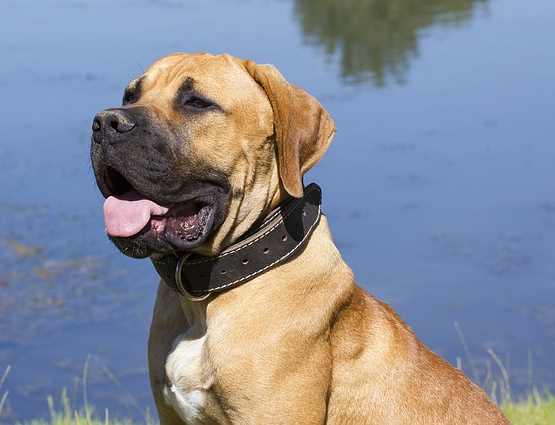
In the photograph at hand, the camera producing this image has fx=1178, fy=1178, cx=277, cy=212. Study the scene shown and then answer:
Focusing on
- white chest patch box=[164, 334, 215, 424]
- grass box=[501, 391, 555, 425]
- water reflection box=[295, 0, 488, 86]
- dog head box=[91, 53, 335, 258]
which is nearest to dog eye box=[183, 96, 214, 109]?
dog head box=[91, 53, 335, 258]

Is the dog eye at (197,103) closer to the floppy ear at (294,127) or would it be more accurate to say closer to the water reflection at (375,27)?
the floppy ear at (294,127)

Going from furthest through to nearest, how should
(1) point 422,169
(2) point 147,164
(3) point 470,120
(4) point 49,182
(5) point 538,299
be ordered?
(3) point 470,120
(1) point 422,169
(4) point 49,182
(5) point 538,299
(2) point 147,164

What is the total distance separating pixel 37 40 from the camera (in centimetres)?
1438

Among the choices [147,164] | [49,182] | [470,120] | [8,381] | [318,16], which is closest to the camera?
[147,164]

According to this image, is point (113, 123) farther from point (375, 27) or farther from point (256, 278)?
point (375, 27)

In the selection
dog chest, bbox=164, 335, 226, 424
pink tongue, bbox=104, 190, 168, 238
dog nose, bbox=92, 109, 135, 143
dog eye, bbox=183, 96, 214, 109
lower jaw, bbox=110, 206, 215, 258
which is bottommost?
dog chest, bbox=164, 335, 226, 424

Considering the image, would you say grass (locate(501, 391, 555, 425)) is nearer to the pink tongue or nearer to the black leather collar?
the black leather collar

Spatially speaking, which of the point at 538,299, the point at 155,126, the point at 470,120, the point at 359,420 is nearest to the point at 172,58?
the point at 155,126

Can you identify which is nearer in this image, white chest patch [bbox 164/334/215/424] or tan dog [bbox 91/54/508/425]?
tan dog [bbox 91/54/508/425]

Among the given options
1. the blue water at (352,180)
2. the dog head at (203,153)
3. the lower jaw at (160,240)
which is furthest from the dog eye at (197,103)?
the blue water at (352,180)

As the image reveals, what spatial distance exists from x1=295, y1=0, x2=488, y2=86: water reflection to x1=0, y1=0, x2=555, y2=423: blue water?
50 mm

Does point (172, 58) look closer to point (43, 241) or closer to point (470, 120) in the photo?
point (43, 241)

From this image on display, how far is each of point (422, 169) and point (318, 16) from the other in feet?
18.4

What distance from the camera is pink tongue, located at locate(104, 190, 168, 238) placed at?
3955 mm
